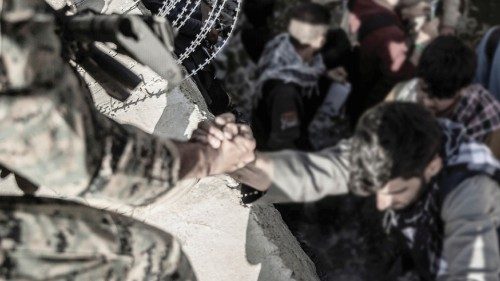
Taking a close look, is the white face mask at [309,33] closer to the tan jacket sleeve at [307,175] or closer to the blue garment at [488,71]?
the tan jacket sleeve at [307,175]

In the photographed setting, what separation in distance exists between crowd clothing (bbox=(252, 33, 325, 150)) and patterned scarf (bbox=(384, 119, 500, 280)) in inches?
33.1

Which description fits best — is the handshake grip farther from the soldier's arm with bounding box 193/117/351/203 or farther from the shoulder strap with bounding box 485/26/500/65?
the shoulder strap with bounding box 485/26/500/65

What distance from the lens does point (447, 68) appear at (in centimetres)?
219

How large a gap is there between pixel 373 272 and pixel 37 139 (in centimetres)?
206

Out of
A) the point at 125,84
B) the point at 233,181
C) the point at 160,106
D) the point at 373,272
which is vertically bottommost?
the point at 373,272

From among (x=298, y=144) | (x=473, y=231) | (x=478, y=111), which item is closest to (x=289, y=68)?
(x=298, y=144)

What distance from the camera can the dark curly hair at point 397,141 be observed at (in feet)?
6.14

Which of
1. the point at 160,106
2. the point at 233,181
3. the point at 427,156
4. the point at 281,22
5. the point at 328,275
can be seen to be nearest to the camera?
the point at 427,156

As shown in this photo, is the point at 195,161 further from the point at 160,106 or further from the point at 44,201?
the point at 160,106

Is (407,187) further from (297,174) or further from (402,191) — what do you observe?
(297,174)

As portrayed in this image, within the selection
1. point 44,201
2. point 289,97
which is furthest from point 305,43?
point 44,201

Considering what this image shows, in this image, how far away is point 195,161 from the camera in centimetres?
157

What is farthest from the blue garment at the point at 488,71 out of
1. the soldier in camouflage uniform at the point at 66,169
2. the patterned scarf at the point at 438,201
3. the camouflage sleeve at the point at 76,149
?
the camouflage sleeve at the point at 76,149

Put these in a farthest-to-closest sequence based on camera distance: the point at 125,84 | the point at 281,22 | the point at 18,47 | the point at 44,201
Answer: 1. the point at 281,22
2. the point at 125,84
3. the point at 44,201
4. the point at 18,47
